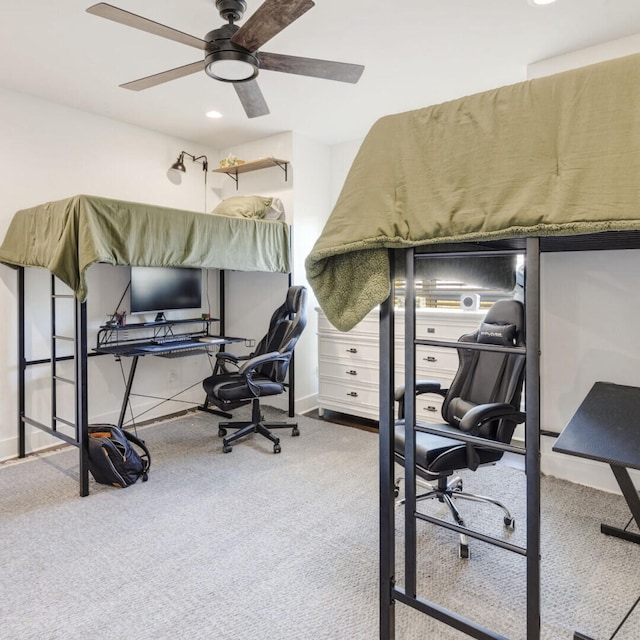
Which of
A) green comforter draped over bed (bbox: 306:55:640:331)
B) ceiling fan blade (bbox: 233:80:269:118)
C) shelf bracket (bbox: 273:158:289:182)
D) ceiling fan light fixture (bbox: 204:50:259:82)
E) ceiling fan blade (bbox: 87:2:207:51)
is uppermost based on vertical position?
shelf bracket (bbox: 273:158:289:182)

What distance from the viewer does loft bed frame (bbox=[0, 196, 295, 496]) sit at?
2.65 metres

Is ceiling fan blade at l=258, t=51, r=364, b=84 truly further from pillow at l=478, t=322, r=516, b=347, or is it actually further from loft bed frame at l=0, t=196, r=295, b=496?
pillow at l=478, t=322, r=516, b=347

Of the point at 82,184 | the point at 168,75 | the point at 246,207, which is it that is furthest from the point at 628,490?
the point at 82,184

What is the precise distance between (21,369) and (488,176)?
3.48 m

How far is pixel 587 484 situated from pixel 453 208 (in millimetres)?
2430

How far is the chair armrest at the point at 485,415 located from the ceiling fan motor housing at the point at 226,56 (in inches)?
77.8

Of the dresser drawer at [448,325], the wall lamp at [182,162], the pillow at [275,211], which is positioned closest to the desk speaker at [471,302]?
the dresser drawer at [448,325]

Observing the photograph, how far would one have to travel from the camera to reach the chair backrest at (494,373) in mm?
2139

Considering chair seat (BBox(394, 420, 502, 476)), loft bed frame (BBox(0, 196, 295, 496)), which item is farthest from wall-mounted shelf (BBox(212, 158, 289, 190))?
chair seat (BBox(394, 420, 502, 476))

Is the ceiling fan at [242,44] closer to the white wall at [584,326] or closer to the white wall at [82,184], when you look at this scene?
the white wall at [82,184]

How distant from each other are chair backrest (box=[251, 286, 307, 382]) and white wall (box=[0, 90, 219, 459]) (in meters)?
1.17

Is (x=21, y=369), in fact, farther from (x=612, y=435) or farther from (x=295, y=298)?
(x=612, y=435)

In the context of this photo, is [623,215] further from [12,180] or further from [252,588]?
[12,180]

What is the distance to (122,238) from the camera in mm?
2893
